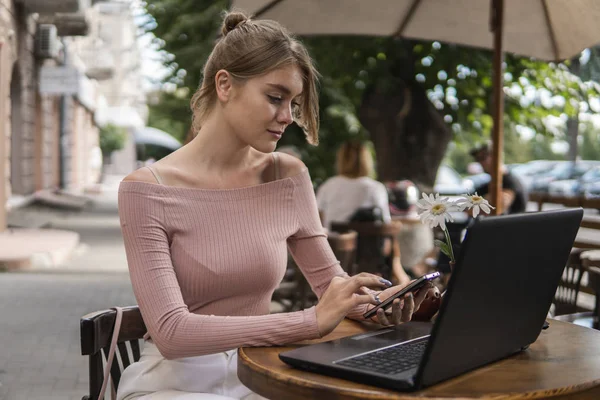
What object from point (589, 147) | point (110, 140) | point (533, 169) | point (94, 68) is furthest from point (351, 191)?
point (589, 147)

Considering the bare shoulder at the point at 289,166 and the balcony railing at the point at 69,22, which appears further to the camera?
the balcony railing at the point at 69,22

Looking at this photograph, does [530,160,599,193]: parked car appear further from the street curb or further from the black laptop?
the black laptop

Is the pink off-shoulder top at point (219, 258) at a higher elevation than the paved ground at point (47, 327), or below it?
higher

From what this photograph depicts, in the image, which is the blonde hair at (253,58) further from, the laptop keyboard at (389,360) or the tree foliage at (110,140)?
the tree foliage at (110,140)

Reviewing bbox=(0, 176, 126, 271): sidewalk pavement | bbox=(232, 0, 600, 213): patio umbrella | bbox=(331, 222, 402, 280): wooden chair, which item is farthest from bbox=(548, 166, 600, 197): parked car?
bbox=(232, 0, 600, 213): patio umbrella

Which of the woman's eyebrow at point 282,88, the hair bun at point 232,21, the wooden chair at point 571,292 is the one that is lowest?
the wooden chair at point 571,292

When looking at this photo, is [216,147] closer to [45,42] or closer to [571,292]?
[571,292]

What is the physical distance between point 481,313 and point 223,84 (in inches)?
42.4

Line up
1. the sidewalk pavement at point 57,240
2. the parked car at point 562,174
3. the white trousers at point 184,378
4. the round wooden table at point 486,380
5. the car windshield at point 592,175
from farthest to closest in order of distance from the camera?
the parked car at point 562,174, the car windshield at point 592,175, the sidewalk pavement at point 57,240, the white trousers at point 184,378, the round wooden table at point 486,380

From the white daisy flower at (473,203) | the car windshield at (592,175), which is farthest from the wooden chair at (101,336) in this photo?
the car windshield at (592,175)

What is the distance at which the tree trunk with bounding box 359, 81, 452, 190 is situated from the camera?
1305 centimetres

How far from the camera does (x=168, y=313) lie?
7.02 feet

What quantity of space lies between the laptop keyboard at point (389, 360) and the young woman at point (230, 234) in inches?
6.6

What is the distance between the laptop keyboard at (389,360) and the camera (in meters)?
1.77
